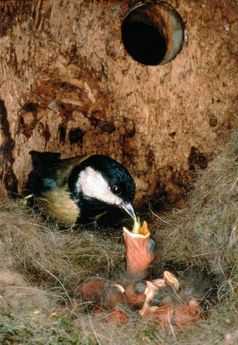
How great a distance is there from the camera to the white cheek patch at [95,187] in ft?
10.8

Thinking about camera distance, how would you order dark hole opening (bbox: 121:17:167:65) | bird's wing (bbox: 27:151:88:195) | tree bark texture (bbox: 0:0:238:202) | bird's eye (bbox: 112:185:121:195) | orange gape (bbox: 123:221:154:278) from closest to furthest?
orange gape (bbox: 123:221:154:278) → bird's eye (bbox: 112:185:121:195) → tree bark texture (bbox: 0:0:238:202) → bird's wing (bbox: 27:151:88:195) → dark hole opening (bbox: 121:17:167:65)

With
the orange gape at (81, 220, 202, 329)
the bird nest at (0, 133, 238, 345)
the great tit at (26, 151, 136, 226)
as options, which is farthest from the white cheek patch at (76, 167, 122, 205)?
the orange gape at (81, 220, 202, 329)

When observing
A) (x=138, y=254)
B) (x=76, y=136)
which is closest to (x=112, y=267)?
(x=138, y=254)

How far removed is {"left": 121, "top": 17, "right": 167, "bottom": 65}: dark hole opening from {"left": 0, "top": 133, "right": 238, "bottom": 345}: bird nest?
26.5 inches

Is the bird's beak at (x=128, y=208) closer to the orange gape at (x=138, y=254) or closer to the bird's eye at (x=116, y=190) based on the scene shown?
the bird's eye at (x=116, y=190)

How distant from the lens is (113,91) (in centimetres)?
352

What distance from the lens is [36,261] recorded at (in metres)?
2.91

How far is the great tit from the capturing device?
3.39 m

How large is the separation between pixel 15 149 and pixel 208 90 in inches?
36.4

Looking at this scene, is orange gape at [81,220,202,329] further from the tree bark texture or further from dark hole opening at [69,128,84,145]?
dark hole opening at [69,128,84,145]

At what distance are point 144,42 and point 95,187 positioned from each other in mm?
809

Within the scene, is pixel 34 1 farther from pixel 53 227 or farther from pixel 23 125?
pixel 53 227

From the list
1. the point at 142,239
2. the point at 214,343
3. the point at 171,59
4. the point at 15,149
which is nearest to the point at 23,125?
the point at 15,149

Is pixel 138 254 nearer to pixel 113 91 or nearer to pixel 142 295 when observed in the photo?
pixel 142 295
